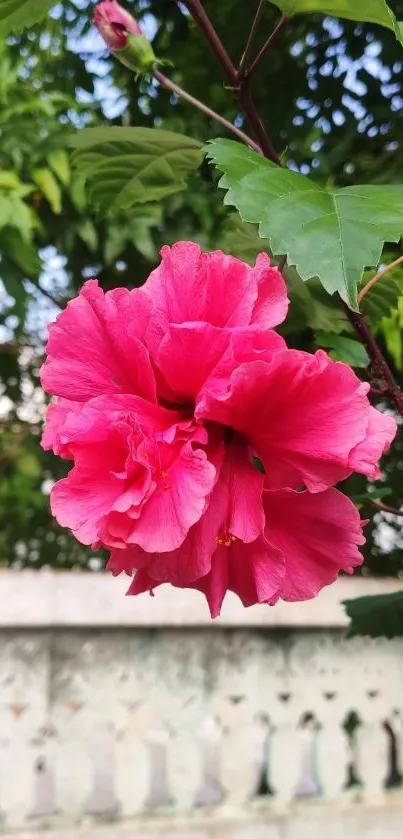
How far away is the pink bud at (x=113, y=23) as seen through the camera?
0.51 m

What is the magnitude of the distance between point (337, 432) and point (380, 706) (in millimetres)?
1244

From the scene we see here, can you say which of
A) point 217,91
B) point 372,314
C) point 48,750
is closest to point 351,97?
point 217,91

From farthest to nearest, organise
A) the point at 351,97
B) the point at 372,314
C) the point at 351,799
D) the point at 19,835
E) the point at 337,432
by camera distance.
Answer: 1. the point at 351,799
2. the point at 19,835
3. the point at 351,97
4. the point at 372,314
5. the point at 337,432

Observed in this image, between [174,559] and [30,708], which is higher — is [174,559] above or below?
above

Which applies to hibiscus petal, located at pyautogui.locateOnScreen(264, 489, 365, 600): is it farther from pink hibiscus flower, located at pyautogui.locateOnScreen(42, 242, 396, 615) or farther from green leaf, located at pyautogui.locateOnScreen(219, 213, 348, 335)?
green leaf, located at pyautogui.locateOnScreen(219, 213, 348, 335)

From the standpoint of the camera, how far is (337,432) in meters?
0.35

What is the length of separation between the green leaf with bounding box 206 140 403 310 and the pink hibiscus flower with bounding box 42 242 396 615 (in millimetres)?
20

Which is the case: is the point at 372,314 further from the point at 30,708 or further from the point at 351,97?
the point at 30,708

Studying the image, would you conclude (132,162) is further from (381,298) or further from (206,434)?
(206,434)

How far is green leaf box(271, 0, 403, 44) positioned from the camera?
0.44 metres

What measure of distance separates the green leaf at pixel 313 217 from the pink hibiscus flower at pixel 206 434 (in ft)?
0.07

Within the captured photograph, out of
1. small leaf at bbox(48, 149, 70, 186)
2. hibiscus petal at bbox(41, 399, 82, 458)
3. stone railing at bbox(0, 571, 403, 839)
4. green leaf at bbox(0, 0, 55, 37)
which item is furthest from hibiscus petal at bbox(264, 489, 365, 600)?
small leaf at bbox(48, 149, 70, 186)

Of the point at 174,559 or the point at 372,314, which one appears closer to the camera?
the point at 174,559

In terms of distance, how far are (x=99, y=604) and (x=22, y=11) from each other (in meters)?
1.01
